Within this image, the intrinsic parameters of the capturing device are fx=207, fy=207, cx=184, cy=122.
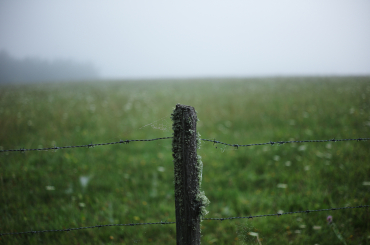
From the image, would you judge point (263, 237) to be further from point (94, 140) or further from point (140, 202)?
point (94, 140)

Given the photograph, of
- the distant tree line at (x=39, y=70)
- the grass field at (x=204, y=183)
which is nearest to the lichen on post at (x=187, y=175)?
the grass field at (x=204, y=183)

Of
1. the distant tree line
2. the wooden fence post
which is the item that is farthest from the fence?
the distant tree line

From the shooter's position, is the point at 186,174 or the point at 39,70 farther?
the point at 39,70

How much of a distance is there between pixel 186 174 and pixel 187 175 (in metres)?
0.01

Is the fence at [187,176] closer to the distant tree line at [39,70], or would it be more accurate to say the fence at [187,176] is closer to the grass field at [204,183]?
the grass field at [204,183]

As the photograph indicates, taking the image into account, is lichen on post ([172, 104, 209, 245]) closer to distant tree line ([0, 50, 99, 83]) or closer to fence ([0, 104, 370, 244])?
fence ([0, 104, 370, 244])

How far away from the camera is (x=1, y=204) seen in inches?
129

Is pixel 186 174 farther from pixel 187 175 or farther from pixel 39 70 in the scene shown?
pixel 39 70

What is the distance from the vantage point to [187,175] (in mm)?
1527

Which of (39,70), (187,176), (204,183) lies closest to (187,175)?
(187,176)

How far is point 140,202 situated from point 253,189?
2.06 meters

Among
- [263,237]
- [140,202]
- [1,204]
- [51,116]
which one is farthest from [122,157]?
[51,116]

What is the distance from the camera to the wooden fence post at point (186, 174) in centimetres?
150

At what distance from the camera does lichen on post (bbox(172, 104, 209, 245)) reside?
150 centimetres
